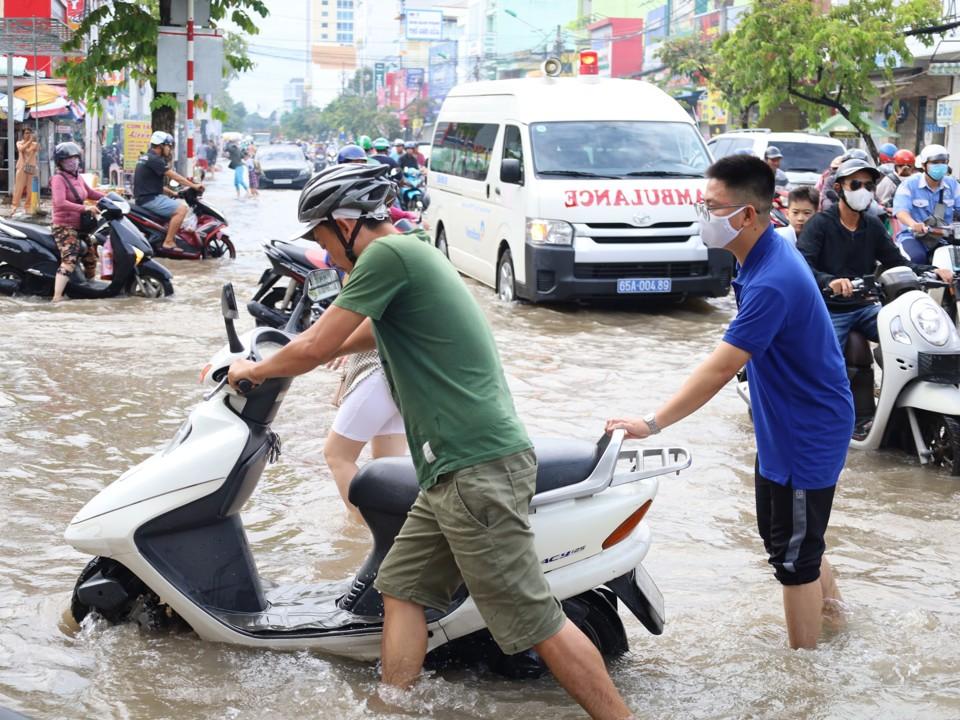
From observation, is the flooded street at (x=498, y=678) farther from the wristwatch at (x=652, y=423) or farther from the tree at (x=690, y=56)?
the tree at (x=690, y=56)

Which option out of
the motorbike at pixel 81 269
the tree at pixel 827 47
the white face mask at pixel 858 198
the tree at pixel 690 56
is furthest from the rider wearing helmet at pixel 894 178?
the tree at pixel 690 56

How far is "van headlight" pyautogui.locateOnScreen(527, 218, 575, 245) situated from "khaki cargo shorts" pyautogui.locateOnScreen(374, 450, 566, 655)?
8.53 meters

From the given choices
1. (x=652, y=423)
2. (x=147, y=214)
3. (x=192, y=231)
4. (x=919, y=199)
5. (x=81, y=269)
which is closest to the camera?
(x=652, y=423)

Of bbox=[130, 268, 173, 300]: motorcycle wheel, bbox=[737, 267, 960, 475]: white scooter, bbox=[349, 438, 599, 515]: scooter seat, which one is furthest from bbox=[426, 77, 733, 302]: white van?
bbox=[349, 438, 599, 515]: scooter seat

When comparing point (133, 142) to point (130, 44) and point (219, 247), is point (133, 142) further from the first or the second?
point (219, 247)

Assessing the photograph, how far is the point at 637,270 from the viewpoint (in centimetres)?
1212

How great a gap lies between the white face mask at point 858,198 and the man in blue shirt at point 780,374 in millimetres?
2805

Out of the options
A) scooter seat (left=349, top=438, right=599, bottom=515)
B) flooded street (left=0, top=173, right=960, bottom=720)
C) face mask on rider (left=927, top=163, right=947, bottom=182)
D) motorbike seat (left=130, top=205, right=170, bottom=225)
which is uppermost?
face mask on rider (left=927, top=163, right=947, bottom=182)

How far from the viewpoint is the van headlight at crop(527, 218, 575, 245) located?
1195cm

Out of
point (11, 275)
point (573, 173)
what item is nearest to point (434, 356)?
point (573, 173)

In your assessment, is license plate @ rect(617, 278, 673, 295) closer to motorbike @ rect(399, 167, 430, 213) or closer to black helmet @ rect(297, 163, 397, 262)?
black helmet @ rect(297, 163, 397, 262)

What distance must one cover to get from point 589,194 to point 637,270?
86 cm

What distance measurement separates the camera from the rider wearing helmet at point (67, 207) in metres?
12.5

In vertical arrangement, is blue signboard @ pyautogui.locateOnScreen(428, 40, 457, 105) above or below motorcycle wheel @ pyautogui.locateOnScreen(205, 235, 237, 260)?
above
